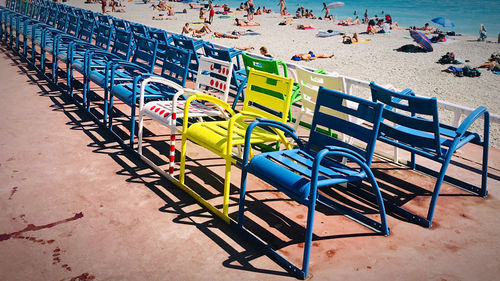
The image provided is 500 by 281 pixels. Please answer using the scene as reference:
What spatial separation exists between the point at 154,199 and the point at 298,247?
1426mm

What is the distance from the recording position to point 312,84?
186 inches

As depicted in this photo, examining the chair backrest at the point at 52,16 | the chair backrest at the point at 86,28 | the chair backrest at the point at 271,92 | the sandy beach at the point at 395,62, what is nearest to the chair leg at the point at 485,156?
Answer: the chair backrest at the point at 271,92

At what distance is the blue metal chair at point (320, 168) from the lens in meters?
2.69

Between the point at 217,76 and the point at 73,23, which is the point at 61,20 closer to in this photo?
the point at 73,23

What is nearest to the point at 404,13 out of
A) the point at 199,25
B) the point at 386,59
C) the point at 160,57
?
the point at 199,25

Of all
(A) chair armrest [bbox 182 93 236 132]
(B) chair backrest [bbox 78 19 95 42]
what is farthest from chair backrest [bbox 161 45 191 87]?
(B) chair backrest [bbox 78 19 95 42]

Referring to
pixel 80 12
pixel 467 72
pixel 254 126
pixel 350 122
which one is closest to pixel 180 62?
pixel 254 126

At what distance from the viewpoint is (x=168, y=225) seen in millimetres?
3277

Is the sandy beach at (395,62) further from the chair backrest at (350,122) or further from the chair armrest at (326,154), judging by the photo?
Result: the chair armrest at (326,154)

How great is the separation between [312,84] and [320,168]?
1.84m

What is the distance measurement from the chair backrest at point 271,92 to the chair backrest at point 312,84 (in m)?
0.76

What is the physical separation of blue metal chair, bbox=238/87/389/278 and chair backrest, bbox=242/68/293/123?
36cm

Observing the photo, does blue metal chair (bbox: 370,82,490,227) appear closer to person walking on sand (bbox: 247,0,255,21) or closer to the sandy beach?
the sandy beach

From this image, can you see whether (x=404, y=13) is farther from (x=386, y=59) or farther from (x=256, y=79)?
(x=256, y=79)
